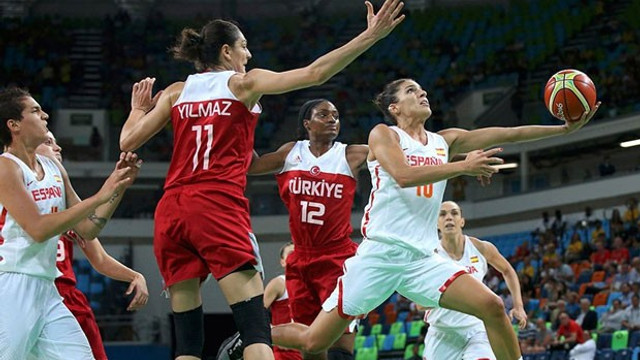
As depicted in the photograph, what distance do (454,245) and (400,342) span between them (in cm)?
983

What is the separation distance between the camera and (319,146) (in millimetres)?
7938

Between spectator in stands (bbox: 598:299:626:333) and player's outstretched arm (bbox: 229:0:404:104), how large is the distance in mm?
10726

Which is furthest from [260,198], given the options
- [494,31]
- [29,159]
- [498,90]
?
[29,159]

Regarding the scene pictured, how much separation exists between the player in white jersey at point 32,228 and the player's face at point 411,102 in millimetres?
2337

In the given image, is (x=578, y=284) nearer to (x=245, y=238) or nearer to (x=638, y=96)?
(x=638, y=96)

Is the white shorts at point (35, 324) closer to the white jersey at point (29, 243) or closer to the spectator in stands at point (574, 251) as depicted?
the white jersey at point (29, 243)

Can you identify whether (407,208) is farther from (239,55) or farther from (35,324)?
(35,324)

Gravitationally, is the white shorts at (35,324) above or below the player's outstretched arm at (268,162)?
below

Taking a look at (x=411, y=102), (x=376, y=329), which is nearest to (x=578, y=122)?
(x=411, y=102)

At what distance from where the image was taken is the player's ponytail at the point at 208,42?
18.5ft

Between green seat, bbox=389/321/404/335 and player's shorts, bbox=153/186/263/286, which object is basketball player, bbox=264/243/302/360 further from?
green seat, bbox=389/321/404/335

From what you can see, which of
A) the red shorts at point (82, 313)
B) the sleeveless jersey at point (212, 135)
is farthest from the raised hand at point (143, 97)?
the red shorts at point (82, 313)

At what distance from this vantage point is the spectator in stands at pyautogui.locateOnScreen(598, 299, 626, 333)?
48.6ft

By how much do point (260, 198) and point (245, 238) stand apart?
20125mm
